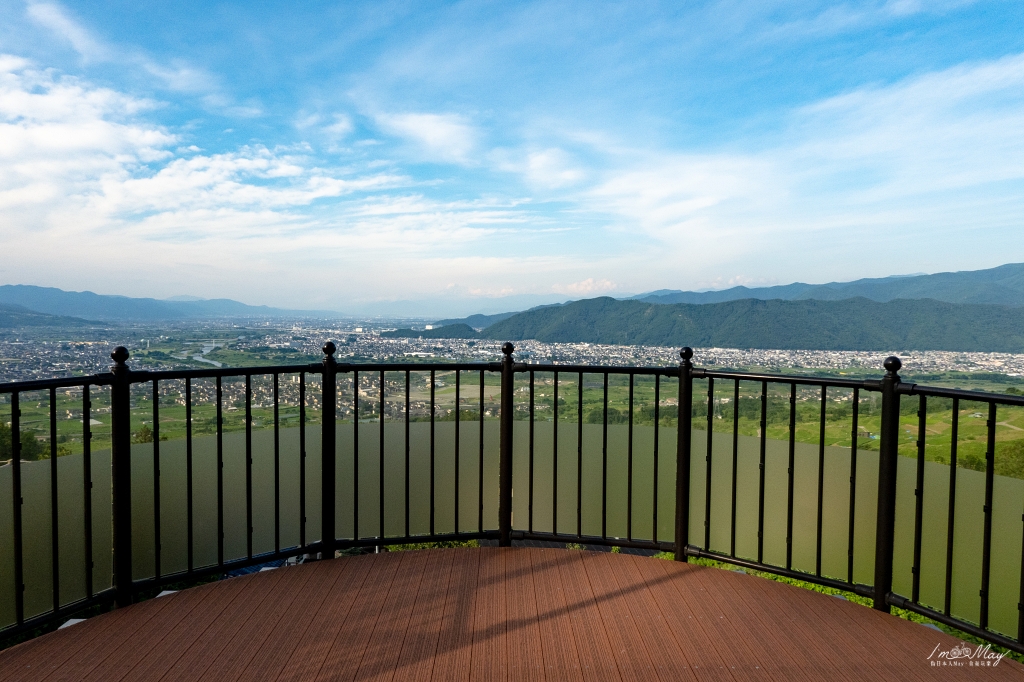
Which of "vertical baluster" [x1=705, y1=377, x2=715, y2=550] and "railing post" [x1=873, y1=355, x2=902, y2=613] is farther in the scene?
"vertical baluster" [x1=705, y1=377, x2=715, y2=550]

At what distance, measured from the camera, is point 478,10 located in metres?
9.97

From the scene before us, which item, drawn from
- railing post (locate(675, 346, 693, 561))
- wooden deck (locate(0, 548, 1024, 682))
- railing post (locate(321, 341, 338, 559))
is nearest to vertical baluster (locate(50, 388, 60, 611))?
wooden deck (locate(0, 548, 1024, 682))

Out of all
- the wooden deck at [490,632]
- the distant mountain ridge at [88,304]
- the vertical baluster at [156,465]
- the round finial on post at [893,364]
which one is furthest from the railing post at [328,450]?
the distant mountain ridge at [88,304]

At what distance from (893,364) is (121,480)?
343cm

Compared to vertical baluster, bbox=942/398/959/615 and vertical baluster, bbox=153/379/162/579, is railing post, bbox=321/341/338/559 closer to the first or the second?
vertical baluster, bbox=153/379/162/579

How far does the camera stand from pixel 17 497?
1.92 metres

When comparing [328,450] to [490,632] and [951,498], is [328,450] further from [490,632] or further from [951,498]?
[951,498]

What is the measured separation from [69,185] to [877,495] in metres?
16.0

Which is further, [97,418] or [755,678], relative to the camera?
[97,418]

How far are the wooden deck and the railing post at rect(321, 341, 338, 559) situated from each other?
0.59 ft

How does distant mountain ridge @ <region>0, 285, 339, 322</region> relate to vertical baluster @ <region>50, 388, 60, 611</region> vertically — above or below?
above

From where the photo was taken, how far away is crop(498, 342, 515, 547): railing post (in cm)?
299

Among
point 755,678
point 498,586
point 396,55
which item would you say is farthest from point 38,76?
point 755,678

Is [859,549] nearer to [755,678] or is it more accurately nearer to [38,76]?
[755,678]
